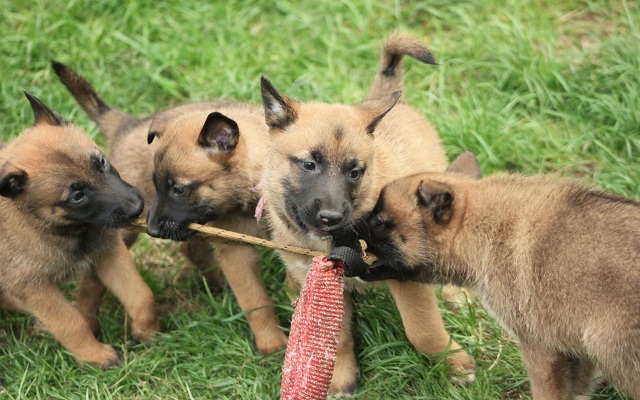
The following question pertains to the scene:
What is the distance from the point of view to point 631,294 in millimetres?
4219

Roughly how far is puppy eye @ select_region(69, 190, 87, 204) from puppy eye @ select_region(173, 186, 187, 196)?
0.55 m

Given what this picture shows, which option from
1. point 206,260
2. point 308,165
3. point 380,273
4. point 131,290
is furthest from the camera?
point 206,260

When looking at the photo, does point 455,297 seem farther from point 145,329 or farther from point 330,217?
point 145,329


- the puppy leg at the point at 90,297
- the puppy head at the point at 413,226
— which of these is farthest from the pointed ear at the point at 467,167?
the puppy leg at the point at 90,297

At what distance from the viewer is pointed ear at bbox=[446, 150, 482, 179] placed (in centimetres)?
518

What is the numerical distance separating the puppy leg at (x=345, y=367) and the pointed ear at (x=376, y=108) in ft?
3.41

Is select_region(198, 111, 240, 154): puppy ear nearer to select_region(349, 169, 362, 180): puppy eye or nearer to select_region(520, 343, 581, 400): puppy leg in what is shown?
select_region(349, 169, 362, 180): puppy eye

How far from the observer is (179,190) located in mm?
5594

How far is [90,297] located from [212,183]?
1.41 m

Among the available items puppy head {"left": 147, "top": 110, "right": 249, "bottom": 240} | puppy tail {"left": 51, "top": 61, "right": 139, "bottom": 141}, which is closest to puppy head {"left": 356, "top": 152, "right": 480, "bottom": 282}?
puppy head {"left": 147, "top": 110, "right": 249, "bottom": 240}

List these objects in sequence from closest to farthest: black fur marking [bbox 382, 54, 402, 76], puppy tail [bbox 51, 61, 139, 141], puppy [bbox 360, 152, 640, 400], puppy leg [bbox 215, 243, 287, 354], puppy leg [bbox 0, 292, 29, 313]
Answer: puppy [bbox 360, 152, 640, 400], puppy leg [bbox 215, 243, 287, 354], black fur marking [bbox 382, 54, 402, 76], puppy leg [bbox 0, 292, 29, 313], puppy tail [bbox 51, 61, 139, 141]

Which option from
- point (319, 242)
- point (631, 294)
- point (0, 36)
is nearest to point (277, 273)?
point (319, 242)

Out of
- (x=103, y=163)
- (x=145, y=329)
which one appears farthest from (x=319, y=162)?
(x=145, y=329)

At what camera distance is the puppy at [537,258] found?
4.30 metres
